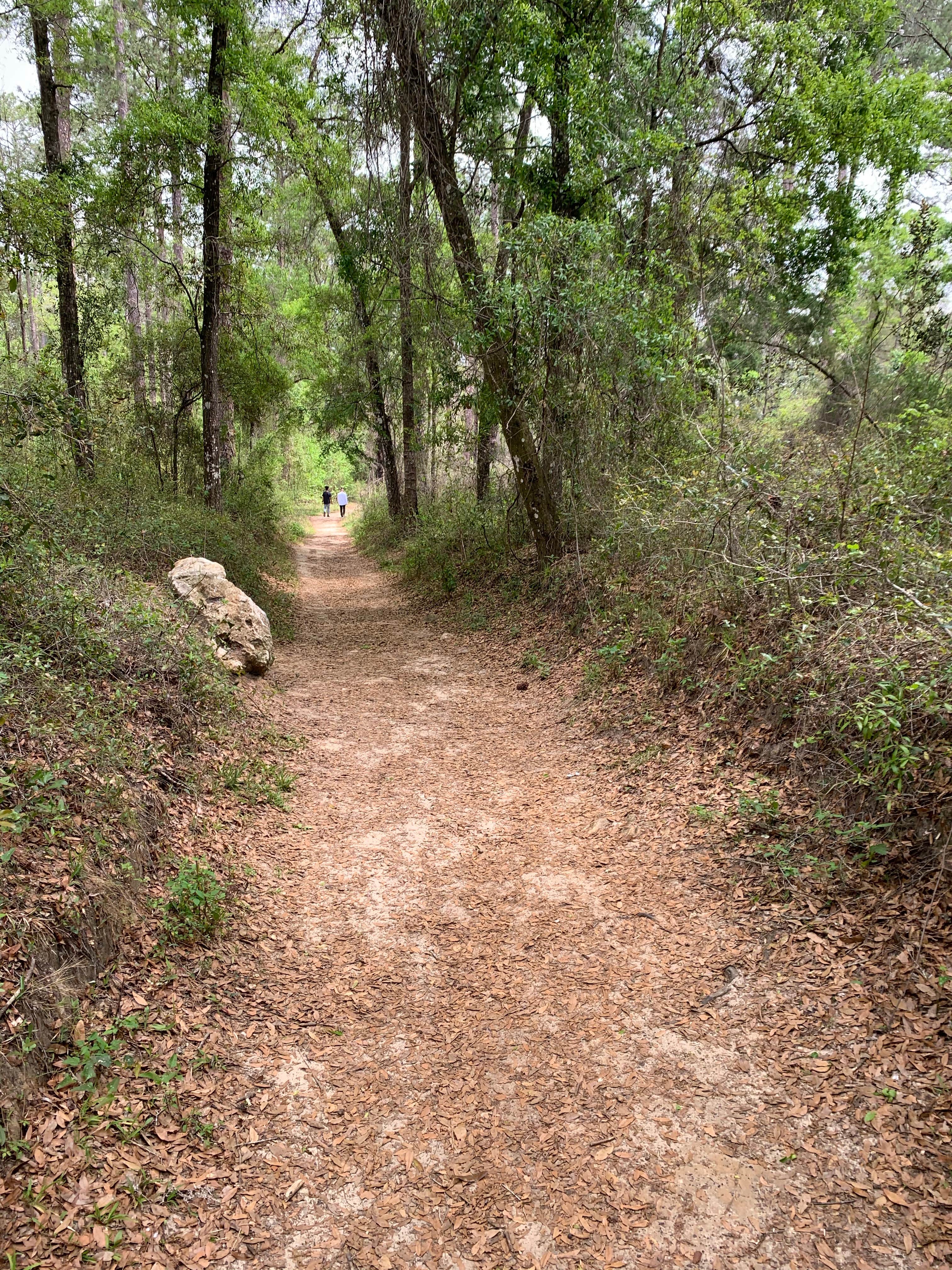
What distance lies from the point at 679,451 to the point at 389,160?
5980mm

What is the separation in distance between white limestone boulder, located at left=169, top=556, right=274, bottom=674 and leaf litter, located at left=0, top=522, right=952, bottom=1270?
3168 mm

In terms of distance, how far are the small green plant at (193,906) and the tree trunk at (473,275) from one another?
25.3ft

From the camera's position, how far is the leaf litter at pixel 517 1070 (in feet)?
8.00

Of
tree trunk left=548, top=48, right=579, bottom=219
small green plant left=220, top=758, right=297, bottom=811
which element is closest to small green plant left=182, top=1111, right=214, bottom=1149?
small green plant left=220, top=758, right=297, bottom=811

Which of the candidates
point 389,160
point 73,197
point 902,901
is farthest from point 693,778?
point 73,197

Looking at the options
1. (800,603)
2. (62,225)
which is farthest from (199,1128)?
(62,225)

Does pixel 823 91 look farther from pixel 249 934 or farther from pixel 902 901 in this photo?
pixel 249 934

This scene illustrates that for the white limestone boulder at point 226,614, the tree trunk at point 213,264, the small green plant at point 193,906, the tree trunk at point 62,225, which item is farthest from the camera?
the tree trunk at point 213,264

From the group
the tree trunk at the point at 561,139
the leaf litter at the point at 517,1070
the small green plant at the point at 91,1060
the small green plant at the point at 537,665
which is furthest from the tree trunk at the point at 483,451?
the small green plant at the point at 91,1060

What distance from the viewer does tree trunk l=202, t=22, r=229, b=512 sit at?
9.62 m

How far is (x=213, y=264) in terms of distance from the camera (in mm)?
10875

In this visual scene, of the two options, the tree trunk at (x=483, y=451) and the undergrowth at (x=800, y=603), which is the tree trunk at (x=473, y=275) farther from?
the undergrowth at (x=800, y=603)

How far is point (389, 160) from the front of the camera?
9258 millimetres

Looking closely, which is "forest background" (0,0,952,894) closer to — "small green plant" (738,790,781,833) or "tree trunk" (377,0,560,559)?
"tree trunk" (377,0,560,559)
